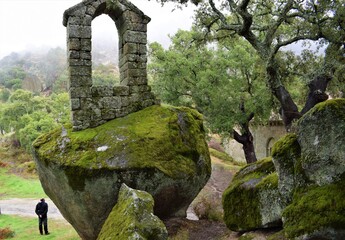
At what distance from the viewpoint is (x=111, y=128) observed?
31.8ft

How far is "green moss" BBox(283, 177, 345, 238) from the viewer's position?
5.86 m

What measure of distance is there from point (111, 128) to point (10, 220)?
50.5ft

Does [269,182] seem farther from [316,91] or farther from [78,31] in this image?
[316,91]

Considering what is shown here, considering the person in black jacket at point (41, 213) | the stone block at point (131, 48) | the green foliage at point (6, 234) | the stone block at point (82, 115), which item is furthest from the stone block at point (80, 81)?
the green foliage at point (6, 234)

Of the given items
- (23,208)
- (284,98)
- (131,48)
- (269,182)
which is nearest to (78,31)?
(131,48)

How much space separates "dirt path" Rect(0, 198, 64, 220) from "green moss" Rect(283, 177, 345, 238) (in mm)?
17485

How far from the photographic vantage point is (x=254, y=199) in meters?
7.97

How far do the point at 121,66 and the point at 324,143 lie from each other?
23.5 ft

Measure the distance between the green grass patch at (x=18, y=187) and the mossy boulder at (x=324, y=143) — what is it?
92.9 ft

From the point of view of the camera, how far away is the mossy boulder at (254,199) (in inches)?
295

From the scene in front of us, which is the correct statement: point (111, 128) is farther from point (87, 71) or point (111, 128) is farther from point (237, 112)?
point (237, 112)

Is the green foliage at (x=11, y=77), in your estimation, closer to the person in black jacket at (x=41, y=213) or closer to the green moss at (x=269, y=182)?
the person in black jacket at (x=41, y=213)

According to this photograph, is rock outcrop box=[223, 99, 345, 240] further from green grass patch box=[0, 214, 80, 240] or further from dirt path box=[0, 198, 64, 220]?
dirt path box=[0, 198, 64, 220]

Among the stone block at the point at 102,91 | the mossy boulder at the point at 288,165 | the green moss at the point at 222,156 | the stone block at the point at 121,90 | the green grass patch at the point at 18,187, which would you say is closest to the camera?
the mossy boulder at the point at 288,165
